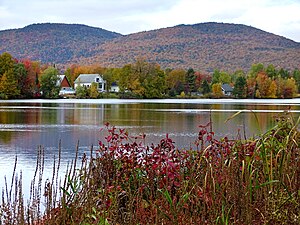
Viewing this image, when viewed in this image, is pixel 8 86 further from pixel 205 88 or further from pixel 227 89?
pixel 227 89

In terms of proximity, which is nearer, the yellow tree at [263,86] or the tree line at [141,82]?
the tree line at [141,82]

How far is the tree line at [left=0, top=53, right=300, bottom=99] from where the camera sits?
9875 cm

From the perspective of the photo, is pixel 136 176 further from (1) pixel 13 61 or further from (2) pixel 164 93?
(2) pixel 164 93

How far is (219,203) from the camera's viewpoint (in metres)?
4.61

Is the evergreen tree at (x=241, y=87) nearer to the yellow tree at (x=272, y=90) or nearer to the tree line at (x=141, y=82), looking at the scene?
the tree line at (x=141, y=82)

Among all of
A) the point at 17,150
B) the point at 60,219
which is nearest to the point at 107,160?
the point at 60,219

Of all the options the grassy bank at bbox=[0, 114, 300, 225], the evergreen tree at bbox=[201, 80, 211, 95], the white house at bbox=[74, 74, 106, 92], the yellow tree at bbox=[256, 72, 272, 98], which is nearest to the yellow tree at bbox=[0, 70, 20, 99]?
the white house at bbox=[74, 74, 106, 92]

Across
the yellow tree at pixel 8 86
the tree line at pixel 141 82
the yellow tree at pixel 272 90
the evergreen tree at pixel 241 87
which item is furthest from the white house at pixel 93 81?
the yellow tree at pixel 8 86

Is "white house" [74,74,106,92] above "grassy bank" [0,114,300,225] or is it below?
above

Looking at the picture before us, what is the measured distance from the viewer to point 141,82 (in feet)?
384

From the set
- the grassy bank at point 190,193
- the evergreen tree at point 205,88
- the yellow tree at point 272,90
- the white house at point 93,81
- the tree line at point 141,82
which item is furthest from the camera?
the white house at point 93,81

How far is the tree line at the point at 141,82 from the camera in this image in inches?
3888

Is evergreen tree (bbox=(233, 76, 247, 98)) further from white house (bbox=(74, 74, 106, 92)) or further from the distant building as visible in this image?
white house (bbox=(74, 74, 106, 92))

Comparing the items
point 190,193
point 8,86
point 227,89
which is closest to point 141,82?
point 8,86
